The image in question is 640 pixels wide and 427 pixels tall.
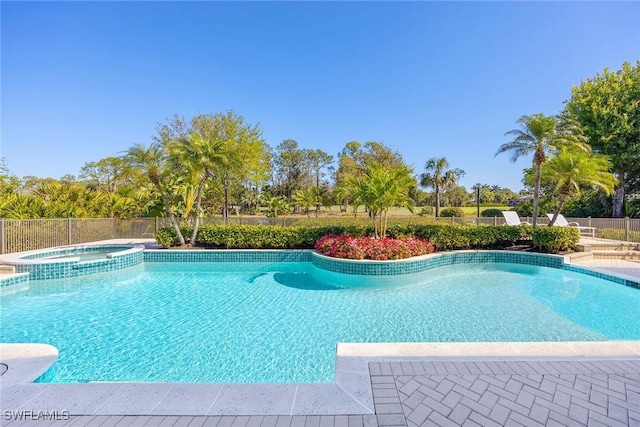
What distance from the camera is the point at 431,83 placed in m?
16.1

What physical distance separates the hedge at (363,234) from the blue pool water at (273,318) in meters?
2.43

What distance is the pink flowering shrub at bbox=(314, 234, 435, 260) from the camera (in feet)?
29.0

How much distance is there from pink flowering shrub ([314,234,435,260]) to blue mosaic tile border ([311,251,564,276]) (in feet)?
1.04

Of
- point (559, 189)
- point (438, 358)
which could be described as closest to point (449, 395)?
point (438, 358)

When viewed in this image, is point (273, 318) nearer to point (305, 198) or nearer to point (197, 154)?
point (197, 154)

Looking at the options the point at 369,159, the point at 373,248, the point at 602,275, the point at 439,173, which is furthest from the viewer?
the point at 439,173

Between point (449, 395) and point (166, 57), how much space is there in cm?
1679

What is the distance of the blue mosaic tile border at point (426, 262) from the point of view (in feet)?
27.8

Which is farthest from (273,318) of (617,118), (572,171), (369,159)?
(369,159)

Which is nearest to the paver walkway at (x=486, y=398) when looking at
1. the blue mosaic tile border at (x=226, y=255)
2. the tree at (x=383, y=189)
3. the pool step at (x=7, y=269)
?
the tree at (x=383, y=189)

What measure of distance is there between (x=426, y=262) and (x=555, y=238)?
5.22 meters

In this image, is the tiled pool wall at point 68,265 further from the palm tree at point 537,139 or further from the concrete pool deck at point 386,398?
the palm tree at point 537,139

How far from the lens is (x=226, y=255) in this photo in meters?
10.8

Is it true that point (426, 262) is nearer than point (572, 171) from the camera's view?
Yes
